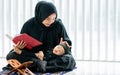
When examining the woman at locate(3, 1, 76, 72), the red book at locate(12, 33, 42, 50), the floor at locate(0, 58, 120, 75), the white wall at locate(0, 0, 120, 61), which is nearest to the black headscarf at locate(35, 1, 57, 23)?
the woman at locate(3, 1, 76, 72)

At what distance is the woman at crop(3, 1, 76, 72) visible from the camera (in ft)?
8.52

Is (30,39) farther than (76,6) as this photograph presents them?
No

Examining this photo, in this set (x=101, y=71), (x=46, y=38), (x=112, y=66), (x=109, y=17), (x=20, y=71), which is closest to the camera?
(x=20, y=71)

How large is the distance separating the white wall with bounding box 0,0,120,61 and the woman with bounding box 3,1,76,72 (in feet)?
2.48

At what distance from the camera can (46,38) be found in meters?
2.71

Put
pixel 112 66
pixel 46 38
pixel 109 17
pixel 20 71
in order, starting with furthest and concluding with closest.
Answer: pixel 109 17
pixel 112 66
pixel 46 38
pixel 20 71

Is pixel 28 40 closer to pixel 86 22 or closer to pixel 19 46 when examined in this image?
pixel 19 46

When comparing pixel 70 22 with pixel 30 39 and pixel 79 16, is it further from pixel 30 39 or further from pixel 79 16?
pixel 30 39

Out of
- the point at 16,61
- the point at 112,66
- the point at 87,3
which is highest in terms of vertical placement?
the point at 87,3

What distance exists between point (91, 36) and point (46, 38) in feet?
2.88

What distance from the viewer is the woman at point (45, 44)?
2596 mm

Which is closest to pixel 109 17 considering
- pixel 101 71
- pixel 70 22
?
pixel 70 22

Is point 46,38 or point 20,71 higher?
point 46,38

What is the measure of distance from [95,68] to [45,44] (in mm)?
585
